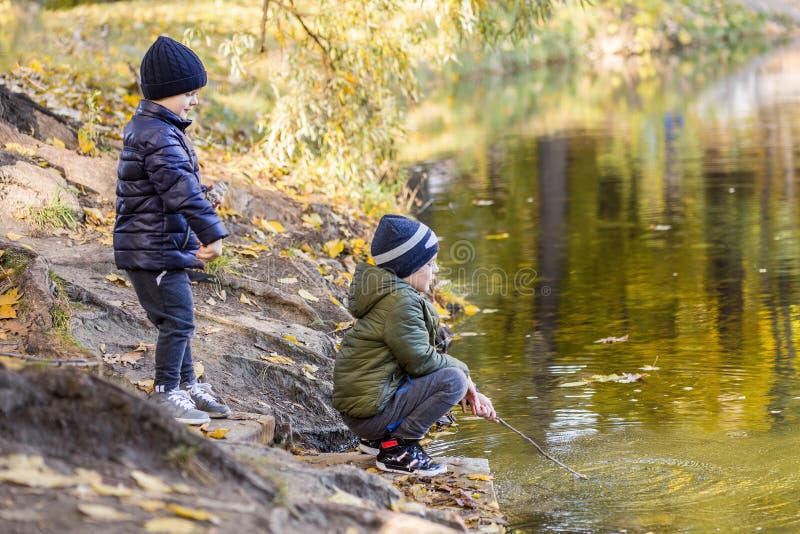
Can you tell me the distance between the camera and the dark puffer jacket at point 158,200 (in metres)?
4.58

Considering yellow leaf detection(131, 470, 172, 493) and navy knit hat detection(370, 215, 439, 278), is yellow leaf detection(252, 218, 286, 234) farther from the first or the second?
yellow leaf detection(131, 470, 172, 493)

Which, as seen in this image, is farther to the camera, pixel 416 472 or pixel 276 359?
pixel 276 359

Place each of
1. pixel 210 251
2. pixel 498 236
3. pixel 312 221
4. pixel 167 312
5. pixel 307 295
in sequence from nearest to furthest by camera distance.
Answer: pixel 210 251, pixel 167 312, pixel 307 295, pixel 312 221, pixel 498 236

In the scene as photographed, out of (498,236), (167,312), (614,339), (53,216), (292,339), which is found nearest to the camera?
(167,312)

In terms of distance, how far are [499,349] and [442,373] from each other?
2.93m

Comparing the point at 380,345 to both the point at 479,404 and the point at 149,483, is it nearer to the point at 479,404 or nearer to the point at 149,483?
the point at 479,404

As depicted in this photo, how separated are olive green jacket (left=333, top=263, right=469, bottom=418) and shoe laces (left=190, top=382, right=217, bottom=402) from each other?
0.57 m

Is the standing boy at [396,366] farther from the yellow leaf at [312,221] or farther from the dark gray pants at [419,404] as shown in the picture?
the yellow leaf at [312,221]

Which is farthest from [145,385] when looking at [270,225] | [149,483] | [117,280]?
[270,225]

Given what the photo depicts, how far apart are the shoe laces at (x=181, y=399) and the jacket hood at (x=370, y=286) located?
0.83 meters

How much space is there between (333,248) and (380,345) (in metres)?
4.23

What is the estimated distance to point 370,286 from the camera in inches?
184

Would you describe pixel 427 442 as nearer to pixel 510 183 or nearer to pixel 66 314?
pixel 66 314

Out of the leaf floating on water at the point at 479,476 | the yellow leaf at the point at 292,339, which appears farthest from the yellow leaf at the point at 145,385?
the leaf floating on water at the point at 479,476
